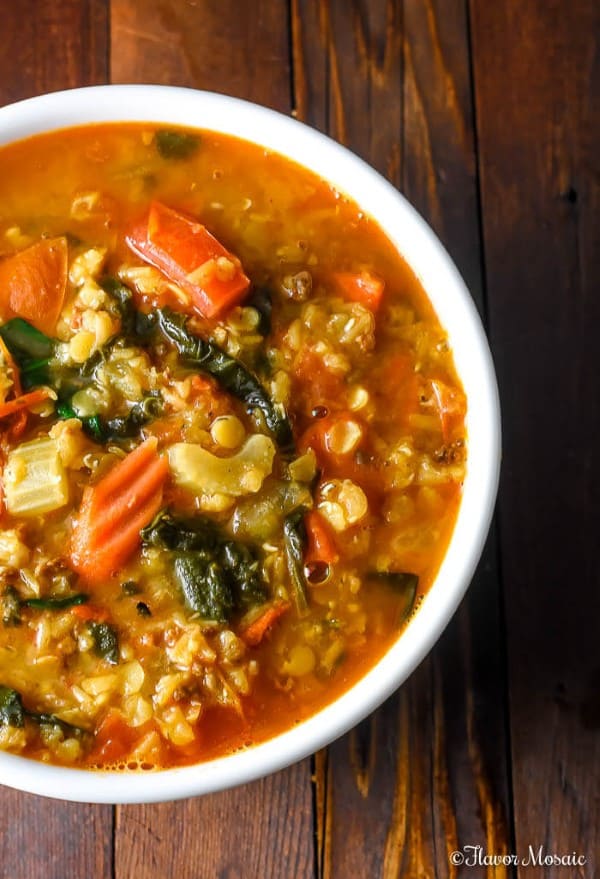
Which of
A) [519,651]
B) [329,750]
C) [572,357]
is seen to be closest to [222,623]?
[329,750]

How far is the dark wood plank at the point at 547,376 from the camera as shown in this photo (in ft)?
12.1

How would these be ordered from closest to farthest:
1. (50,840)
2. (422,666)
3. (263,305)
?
(263,305), (50,840), (422,666)

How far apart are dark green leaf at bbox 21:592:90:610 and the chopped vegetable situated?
45 cm

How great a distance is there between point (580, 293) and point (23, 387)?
205 centimetres

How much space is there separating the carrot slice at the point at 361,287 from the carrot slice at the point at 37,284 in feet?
2.76

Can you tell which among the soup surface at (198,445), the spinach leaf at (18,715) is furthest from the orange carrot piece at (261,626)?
the spinach leaf at (18,715)

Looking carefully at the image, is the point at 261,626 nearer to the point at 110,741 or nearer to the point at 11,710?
the point at 110,741

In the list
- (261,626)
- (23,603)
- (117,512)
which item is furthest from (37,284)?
(261,626)

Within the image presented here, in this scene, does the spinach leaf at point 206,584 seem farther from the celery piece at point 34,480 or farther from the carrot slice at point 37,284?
the carrot slice at point 37,284

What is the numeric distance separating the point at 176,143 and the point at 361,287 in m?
0.73

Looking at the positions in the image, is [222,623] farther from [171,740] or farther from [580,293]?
[580,293]

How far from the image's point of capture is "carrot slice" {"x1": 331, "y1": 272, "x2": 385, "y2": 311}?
10.5ft

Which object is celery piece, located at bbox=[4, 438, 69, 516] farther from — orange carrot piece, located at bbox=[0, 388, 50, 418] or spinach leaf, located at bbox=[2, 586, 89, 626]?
spinach leaf, located at bbox=[2, 586, 89, 626]

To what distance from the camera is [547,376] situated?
3.81 metres
